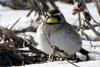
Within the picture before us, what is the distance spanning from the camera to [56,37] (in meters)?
4.93

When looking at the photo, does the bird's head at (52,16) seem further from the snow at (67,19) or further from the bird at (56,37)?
the snow at (67,19)

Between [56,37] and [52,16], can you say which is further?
[52,16]

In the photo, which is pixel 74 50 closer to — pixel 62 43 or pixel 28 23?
pixel 62 43

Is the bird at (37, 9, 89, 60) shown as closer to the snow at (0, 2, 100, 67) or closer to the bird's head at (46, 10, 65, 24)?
the bird's head at (46, 10, 65, 24)

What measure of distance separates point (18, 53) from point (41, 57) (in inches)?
10.7

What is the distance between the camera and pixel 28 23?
25.4 feet

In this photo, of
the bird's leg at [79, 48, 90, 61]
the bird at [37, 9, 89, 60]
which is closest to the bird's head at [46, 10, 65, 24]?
the bird at [37, 9, 89, 60]

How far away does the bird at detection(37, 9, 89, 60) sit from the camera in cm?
492

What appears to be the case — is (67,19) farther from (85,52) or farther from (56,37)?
(56,37)

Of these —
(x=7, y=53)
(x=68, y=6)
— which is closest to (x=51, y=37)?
(x=7, y=53)

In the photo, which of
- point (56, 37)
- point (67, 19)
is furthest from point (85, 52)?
point (67, 19)

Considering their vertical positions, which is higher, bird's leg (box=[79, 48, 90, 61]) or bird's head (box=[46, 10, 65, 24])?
bird's head (box=[46, 10, 65, 24])

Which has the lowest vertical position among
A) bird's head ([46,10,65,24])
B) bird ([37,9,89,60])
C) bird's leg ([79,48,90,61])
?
bird's leg ([79,48,90,61])

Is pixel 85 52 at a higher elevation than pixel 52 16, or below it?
below
